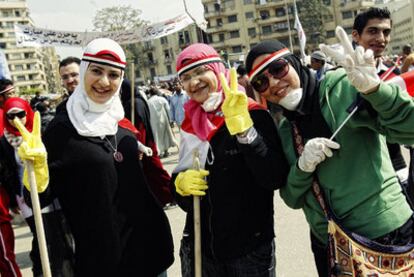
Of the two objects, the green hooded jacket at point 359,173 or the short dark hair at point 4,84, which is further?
the short dark hair at point 4,84

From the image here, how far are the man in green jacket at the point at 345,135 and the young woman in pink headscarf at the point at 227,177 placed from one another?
142 millimetres

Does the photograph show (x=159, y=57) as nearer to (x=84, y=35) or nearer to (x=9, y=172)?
(x=84, y=35)

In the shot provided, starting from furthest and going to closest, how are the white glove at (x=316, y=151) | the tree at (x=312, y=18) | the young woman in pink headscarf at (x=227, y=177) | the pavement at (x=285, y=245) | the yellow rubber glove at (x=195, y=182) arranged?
the tree at (x=312, y=18) < the pavement at (x=285, y=245) < the yellow rubber glove at (x=195, y=182) < the young woman in pink headscarf at (x=227, y=177) < the white glove at (x=316, y=151)

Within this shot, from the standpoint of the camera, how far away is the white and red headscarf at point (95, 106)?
2.27 meters

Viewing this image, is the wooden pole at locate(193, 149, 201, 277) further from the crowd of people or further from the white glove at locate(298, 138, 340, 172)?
the white glove at locate(298, 138, 340, 172)

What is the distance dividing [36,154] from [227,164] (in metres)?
0.93

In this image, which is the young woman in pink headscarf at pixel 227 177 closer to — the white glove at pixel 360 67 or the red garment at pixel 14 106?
the white glove at pixel 360 67

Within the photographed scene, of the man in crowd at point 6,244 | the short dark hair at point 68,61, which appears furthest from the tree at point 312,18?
the man in crowd at point 6,244

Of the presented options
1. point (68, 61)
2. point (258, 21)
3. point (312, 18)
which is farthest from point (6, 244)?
point (258, 21)

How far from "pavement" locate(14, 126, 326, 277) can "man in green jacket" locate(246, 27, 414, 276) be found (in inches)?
72.3

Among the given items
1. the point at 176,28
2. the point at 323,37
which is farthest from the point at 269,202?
the point at 323,37

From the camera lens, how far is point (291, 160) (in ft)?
7.01

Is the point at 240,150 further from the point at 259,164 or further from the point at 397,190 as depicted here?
the point at 397,190

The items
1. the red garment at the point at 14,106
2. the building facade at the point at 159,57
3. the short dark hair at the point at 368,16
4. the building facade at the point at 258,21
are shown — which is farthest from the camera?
the building facade at the point at 159,57
